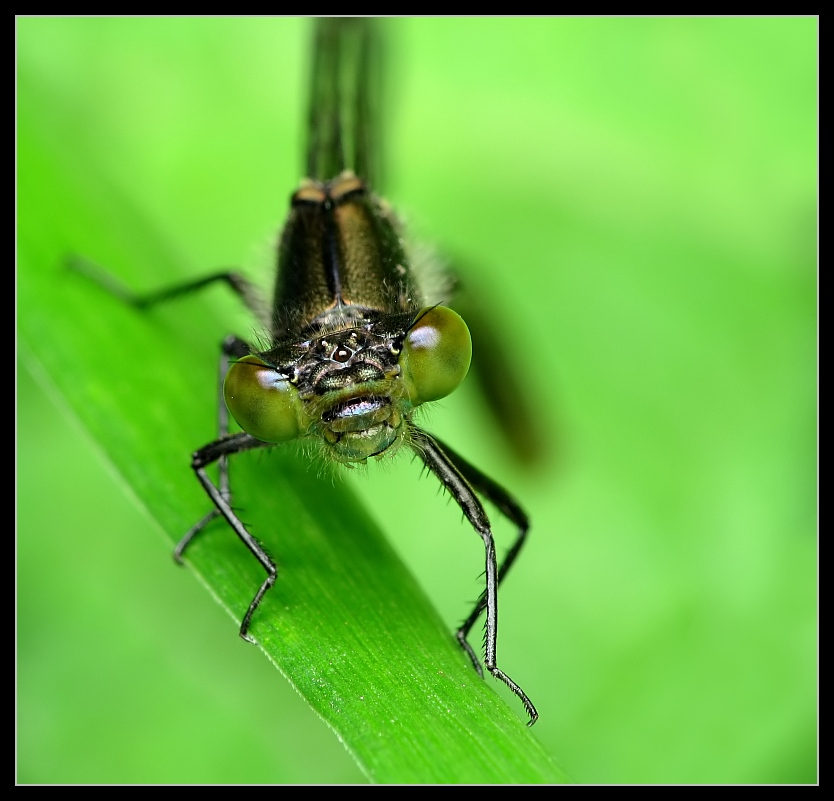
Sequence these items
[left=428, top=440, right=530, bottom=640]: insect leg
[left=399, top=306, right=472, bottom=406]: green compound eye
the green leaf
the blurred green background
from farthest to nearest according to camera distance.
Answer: the blurred green background
[left=428, top=440, right=530, bottom=640]: insect leg
[left=399, top=306, right=472, bottom=406]: green compound eye
the green leaf

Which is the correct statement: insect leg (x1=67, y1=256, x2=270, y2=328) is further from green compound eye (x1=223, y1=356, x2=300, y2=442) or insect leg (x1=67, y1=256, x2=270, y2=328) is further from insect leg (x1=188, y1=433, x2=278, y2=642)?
green compound eye (x1=223, y1=356, x2=300, y2=442)

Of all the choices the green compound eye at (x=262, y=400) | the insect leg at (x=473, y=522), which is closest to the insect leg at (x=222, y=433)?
the green compound eye at (x=262, y=400)

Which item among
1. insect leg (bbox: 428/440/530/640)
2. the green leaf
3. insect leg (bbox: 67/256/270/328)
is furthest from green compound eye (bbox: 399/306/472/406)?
insect leg (bbox: 67/256/270/328)

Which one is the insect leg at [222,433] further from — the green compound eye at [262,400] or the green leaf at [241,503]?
the green compound eye at [262,400]

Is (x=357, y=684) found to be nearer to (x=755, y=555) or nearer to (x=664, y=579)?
(x=664, y=579)

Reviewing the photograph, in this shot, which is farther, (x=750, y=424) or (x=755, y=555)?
(x=750, y=424)

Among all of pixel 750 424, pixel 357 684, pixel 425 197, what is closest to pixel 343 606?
pixel 357 684

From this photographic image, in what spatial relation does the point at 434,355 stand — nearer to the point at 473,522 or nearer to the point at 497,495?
the point at 473,522
